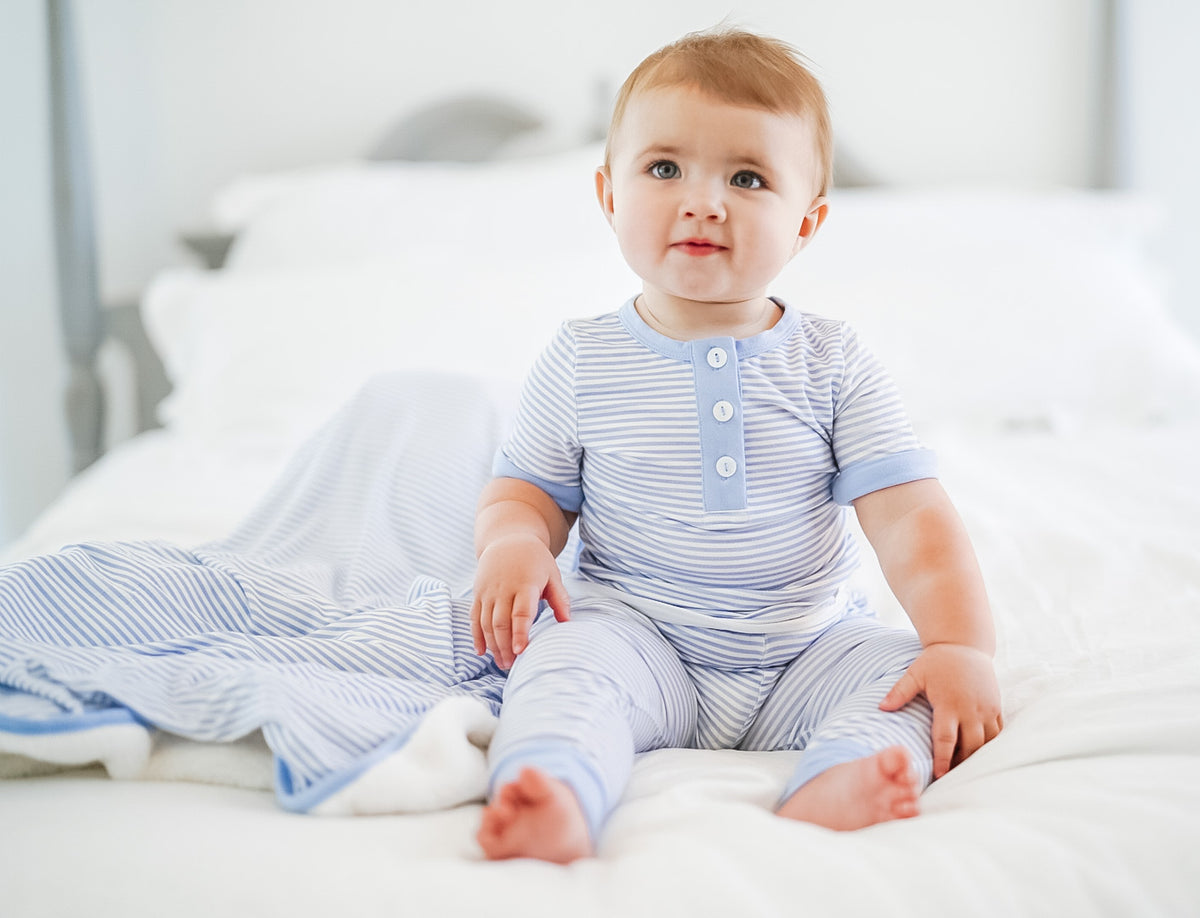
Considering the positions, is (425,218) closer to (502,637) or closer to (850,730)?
(502,637)

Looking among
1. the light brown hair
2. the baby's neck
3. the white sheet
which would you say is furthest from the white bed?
the light brown hair

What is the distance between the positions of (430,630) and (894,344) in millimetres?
1203

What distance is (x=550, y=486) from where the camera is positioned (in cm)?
92

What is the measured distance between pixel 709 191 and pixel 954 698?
42cm

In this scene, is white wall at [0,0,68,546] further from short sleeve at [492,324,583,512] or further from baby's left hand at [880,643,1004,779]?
baby's left hand at [880,643,1004,779]

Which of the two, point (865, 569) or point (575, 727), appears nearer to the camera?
point (575, 727)

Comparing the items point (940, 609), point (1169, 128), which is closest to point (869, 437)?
point (940, 609)

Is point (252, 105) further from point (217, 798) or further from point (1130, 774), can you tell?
point (1130, 774)

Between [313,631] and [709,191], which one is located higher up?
[709,191]

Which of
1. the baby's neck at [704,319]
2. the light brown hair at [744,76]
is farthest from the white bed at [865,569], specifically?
the light brown hair at [744,76]

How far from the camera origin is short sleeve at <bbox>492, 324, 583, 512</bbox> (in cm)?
90

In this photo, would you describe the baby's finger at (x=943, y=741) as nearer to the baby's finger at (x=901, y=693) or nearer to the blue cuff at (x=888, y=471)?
the baby's finger at (x=901, y=693)

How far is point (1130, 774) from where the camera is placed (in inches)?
23.9

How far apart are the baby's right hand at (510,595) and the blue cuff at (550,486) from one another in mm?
100
